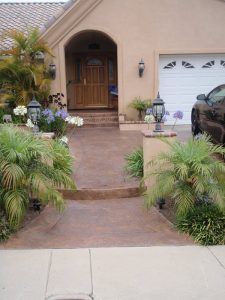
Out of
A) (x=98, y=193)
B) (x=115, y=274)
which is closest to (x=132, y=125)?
(x=98, y=193)

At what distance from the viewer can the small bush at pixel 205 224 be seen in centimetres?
506

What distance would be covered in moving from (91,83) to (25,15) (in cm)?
484

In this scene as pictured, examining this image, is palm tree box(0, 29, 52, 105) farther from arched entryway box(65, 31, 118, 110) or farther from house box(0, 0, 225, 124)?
arched entryway box(65, 31, 118, 110)

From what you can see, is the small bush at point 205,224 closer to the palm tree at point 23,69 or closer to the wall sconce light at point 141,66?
Result: the palm tree at point 23,69

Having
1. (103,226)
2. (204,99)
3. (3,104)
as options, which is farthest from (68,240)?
(3,104)

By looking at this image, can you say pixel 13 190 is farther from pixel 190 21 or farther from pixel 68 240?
pixel 190 21

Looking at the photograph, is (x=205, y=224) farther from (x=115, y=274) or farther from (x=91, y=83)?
(x=91, y=83)

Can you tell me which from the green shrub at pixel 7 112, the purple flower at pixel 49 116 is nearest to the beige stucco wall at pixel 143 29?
the green shrub at pixel 7 112

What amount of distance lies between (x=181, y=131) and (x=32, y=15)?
9447 millimetres

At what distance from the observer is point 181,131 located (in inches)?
514

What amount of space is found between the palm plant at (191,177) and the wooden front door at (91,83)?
11064mm

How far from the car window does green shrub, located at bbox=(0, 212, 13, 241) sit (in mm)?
5652

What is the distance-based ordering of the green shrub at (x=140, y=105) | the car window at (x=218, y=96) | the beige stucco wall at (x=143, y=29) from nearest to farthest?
the car window at (x=218, y=96), the beige stucco wall at (x=143, y=29), the green shrub at (x=140, y=105)

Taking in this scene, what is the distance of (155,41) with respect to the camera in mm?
13336
